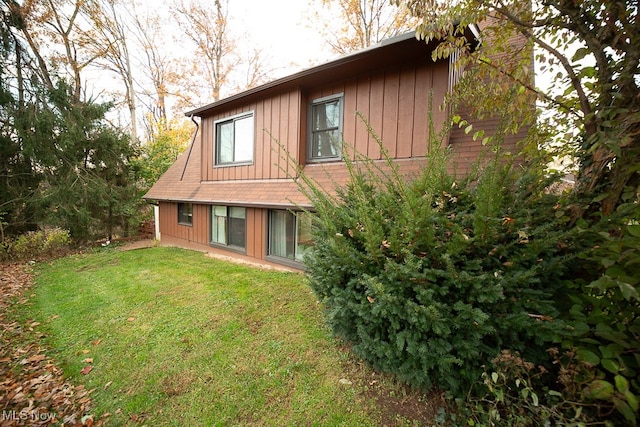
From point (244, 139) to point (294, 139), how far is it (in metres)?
2.06

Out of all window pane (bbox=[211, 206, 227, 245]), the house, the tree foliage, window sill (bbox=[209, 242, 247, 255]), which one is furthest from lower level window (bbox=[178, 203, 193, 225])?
the tree foliage

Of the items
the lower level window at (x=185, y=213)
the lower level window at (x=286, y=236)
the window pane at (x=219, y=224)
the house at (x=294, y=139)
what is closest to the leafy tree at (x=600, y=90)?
the house at (x=294, y=139)

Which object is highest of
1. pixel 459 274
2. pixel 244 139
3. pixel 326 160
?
pixel 244 139

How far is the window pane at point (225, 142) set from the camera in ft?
25.1

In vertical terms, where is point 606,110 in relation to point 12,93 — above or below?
below

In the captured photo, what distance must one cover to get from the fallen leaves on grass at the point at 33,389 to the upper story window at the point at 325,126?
16.8ft

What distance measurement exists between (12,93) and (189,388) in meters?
11.6

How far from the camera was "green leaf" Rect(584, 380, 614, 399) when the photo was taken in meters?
1.29

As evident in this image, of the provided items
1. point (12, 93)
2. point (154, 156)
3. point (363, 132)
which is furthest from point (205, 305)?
point (154, 156)

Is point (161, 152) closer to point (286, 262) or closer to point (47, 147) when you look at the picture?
point (47, 147)

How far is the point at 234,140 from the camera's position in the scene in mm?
7508

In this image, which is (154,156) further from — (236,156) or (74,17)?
(236,156)

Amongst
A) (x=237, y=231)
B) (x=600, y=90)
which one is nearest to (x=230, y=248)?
(x=237, y=231)

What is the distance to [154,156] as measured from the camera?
13.5m
